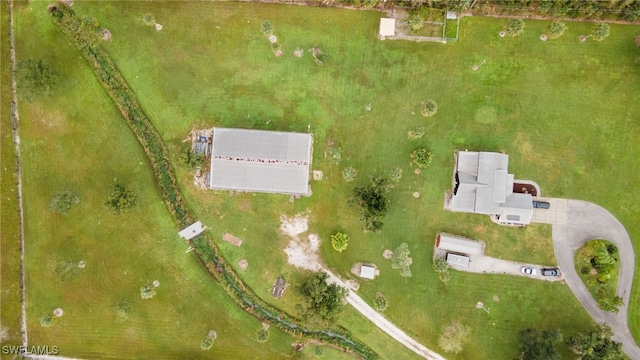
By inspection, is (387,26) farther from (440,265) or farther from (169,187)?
(169,187)

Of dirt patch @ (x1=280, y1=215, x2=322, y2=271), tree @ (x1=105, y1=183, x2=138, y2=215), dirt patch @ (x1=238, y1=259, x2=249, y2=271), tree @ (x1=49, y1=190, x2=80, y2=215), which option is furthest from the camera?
dirt patch @ (x1=238, y1=259, x2=249, y2=271)

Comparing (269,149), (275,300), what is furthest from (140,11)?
(275,300)

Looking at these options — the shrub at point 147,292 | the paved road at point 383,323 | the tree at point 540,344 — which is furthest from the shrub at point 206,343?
the tree at point 540,344

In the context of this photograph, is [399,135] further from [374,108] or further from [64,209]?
[64,209]

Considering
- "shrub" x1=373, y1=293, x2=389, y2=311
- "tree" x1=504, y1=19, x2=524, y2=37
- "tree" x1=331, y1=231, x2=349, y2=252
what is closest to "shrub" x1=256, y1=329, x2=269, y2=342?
"tree" x1=331, y1=231, x2=349, y2=252

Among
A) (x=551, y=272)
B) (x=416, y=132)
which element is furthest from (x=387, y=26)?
(x=551, y=272)

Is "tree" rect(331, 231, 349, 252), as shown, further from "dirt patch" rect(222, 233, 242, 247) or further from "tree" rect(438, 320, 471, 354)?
"tree" rect(438, 320, 471, 354)
